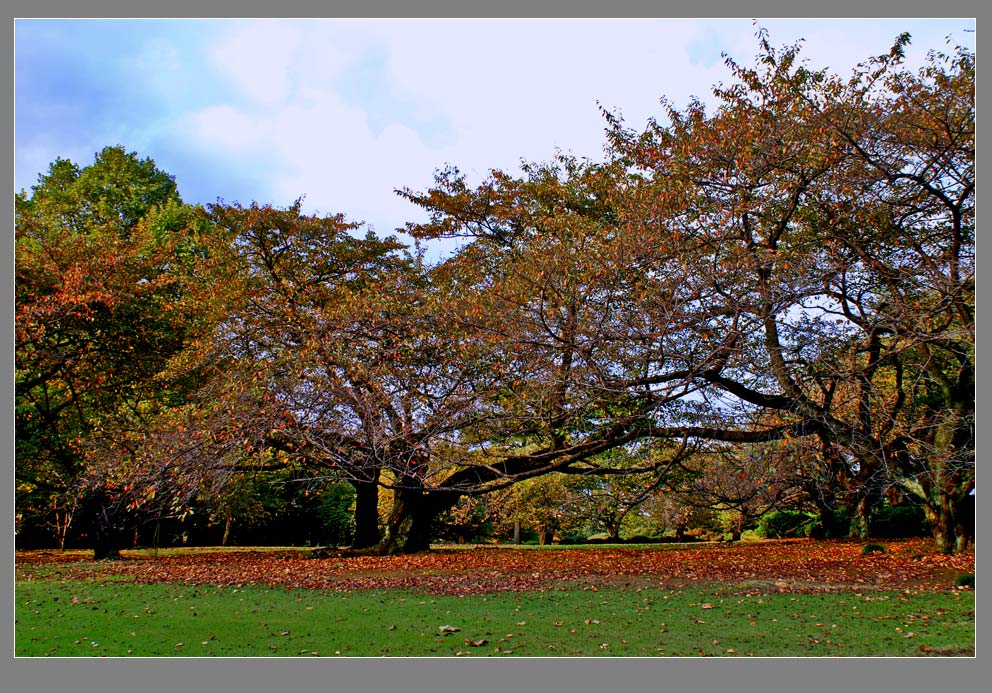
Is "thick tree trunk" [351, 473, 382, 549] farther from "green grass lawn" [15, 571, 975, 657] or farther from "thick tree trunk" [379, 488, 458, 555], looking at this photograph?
"green grass lawn" [15, 571, 975, 657]

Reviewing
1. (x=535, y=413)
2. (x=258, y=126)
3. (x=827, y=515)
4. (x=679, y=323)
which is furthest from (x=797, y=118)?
(x=827, y=515)

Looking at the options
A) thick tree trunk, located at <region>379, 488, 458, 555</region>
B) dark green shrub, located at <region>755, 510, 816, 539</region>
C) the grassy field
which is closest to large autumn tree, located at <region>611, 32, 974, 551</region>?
the grassy field

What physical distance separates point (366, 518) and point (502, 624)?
8.08m

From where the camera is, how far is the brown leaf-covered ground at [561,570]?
25.6 feet

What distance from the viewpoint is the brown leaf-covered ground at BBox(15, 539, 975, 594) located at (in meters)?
7.82

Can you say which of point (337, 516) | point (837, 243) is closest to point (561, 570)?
point (837, 243)

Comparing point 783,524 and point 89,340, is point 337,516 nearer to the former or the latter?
point 89,340

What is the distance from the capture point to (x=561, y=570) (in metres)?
9.23

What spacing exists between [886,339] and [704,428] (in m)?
2.41

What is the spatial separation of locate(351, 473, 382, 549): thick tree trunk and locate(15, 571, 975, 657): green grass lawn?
5.84m

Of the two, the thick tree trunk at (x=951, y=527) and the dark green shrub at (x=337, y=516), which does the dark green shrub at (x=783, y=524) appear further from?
the dark green shrub at (x=337, y=516)

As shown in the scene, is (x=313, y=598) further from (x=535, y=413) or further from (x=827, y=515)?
(x=827, y=515)

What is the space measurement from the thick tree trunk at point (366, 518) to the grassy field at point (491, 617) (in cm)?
415

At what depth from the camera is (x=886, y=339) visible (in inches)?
340
